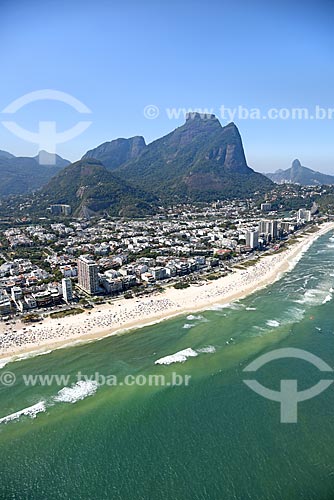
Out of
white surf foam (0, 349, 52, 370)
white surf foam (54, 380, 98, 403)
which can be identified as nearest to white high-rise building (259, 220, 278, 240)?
white surf foam (0, 349, 52, 370)

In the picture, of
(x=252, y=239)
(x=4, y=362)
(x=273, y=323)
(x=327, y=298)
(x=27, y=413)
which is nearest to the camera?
(x=27, y=413)

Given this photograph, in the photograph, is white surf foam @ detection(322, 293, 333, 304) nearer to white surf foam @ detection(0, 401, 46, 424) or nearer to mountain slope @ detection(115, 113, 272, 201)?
white surf foam @ detection(0, 401, 46, 424)

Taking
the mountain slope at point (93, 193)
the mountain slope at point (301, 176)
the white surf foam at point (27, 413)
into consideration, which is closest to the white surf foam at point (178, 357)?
the white surf foam at point (27, 413)

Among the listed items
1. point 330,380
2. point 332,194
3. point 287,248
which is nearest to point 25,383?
point 330,380

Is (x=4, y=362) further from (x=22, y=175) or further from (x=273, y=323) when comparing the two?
(x=22, y=175)

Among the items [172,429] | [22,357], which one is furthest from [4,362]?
[172,429]

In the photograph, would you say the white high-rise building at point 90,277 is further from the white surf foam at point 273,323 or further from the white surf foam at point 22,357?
the white surf foam at point 273,323
